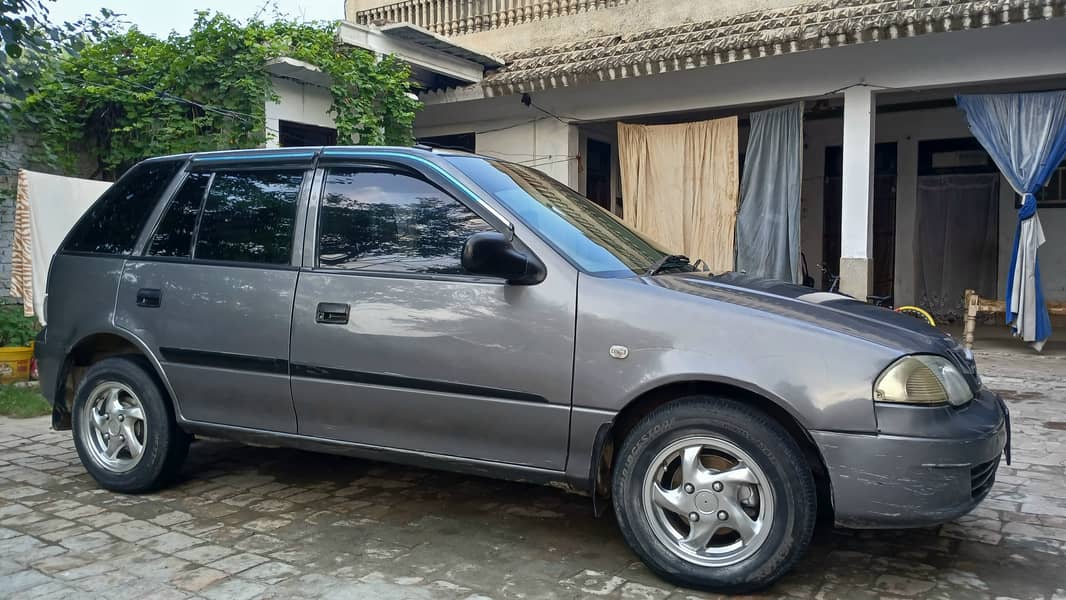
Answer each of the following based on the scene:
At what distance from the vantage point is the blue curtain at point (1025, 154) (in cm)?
916

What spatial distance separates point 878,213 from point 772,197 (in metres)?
4.24

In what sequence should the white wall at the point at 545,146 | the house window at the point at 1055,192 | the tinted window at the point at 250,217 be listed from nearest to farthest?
the tinted window at the point at 250,217, the white wall at the point at 545,146, the house window at the point at 1055,192

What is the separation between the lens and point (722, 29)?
10102mm

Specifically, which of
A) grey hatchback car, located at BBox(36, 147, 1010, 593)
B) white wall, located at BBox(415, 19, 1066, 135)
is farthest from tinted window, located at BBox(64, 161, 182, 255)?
white wall, located at BBox(415, 19, 1066, 135)

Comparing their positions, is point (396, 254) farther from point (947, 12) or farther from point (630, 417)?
point (947, 12)

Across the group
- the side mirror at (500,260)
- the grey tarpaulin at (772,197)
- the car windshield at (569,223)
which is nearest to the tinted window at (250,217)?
the car windshield at (569,223)

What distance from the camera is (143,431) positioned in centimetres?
445

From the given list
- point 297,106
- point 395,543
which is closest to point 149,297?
point 395,543

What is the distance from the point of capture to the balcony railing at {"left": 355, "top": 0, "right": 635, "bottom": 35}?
11820mm

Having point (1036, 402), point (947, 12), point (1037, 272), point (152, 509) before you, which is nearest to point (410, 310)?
point (152, 509)

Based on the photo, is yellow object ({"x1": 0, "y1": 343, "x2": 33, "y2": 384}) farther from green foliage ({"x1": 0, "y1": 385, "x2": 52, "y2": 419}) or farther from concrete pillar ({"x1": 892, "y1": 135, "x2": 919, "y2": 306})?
concrete pillar ({"x1": 892, "y1": 135, "x2": 919, "y2": 306})

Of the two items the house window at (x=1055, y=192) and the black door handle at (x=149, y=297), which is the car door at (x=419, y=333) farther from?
the house window at (x=1055, y=192)

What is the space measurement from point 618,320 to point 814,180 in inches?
479

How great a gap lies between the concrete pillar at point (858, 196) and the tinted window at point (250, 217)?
291 inches
